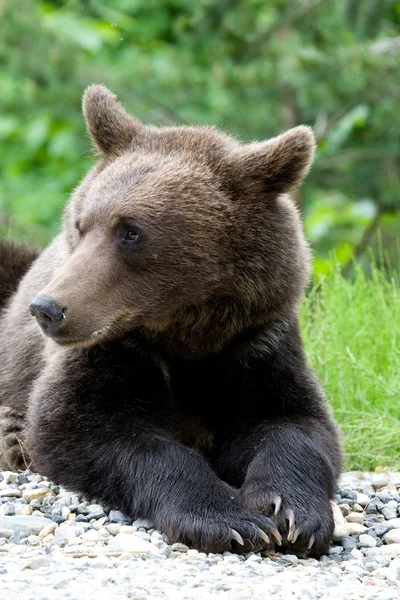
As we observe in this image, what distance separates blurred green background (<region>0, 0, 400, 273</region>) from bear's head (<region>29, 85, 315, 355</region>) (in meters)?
4.91

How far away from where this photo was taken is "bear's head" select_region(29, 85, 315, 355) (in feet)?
14.5

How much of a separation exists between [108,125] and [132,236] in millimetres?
841

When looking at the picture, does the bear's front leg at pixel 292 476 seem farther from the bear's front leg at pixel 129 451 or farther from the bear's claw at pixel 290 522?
the bear's front leg at pixel 129 451

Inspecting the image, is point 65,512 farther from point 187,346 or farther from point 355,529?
point 355,529

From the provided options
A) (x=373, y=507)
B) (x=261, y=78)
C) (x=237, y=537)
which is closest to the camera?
(x=237, y=537)

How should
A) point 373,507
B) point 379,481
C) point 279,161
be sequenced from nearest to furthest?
point 279,161 → point 373,507 → point 379,481

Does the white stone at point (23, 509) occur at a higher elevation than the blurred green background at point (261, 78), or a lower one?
lower

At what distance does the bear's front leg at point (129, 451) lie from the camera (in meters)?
4.09

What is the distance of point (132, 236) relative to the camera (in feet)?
14.7

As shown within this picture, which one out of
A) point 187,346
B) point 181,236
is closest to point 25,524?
point 187,346

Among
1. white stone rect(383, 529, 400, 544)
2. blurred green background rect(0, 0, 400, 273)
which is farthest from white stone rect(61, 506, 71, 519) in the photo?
blurred green background rect(0, 0, 400, 273)

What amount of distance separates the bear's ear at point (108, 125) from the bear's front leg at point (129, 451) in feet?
3.40

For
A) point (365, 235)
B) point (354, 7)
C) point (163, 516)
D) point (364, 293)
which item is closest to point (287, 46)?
point (354, 7)

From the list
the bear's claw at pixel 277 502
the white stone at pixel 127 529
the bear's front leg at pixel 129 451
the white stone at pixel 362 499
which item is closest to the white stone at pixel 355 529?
the white stone at pixel 362 499
